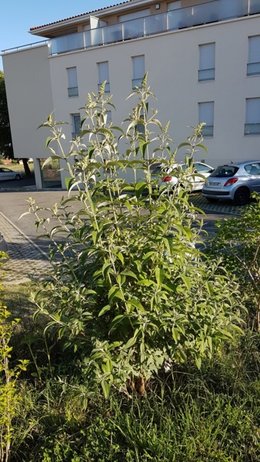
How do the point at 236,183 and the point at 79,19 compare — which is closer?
the point at 236,183

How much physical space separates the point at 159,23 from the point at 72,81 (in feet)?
23.6

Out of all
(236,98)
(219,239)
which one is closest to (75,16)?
(236,98)

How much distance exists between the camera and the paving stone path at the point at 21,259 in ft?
23.2

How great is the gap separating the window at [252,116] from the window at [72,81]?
11.7m

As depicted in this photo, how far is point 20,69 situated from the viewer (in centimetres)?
2709

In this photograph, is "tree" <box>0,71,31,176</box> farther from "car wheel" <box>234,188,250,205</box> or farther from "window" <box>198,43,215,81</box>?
"car wheel" <box>234,188,250,205</box>

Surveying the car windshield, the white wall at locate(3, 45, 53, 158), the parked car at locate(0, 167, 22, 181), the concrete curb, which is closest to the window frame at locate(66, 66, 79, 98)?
the white wall at locate(3, 45, 53, 158)

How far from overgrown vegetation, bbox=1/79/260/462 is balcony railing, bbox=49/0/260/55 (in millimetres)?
18820

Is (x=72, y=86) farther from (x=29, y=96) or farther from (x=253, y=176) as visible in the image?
(x=253, y=176)

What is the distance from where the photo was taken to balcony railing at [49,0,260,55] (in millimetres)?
18359

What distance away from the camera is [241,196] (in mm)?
14289

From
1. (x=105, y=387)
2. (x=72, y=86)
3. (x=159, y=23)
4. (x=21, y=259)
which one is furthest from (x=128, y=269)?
(x=72, y=86)

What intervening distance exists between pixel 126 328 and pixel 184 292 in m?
0.50

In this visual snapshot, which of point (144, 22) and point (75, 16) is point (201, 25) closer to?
point (144, 22)
